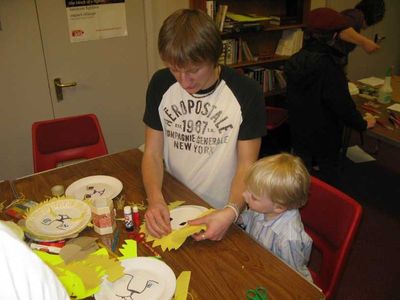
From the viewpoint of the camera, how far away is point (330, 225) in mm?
1450

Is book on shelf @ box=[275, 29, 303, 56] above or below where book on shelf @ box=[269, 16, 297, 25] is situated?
below

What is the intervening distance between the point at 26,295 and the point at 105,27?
8.96 ft

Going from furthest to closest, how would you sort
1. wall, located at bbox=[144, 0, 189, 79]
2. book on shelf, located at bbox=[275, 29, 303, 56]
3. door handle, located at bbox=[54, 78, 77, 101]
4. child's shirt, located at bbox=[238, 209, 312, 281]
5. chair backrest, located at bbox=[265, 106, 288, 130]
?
1. book on shelf, located at bbox=[275, 29, 303, 56]
2. chair backrest, located at bbox=[265, 106, 288, 130]
3. wall, located at bbox=[144, 0, 189, 79]
4. door handle, located at bbox=[54, 78, 77, 101]
5. child's shirt, located at bbox=[238, 209, 312, 281]

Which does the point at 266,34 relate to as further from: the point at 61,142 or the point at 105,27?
the point at 61,142

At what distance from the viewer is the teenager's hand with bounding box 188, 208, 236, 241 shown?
1280 mm

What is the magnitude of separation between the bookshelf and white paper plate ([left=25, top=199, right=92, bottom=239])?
229 centimetres

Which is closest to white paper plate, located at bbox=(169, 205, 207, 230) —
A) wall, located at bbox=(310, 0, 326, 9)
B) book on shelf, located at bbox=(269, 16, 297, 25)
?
book on shelf, located at bbox=(269, 16, 297, 25)

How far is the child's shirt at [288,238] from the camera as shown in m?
1.34

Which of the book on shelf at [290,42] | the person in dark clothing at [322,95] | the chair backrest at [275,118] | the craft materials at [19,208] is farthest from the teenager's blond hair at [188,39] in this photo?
the book on shelf at [290,42]

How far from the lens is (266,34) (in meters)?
3.91

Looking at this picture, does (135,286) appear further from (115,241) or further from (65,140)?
(65,140)

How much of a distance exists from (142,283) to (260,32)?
125 inches

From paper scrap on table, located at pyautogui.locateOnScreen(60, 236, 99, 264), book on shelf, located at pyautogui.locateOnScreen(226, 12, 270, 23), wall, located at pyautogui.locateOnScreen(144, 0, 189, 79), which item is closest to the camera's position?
paper scrap on table, located at pyautogui.locateOnScreen(60, 236, 99, 264)

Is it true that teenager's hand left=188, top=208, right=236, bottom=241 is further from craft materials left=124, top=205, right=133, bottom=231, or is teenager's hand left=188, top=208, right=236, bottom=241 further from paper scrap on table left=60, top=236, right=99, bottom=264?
paper scrap on table left=60, top=236, right=99, bottom=264
